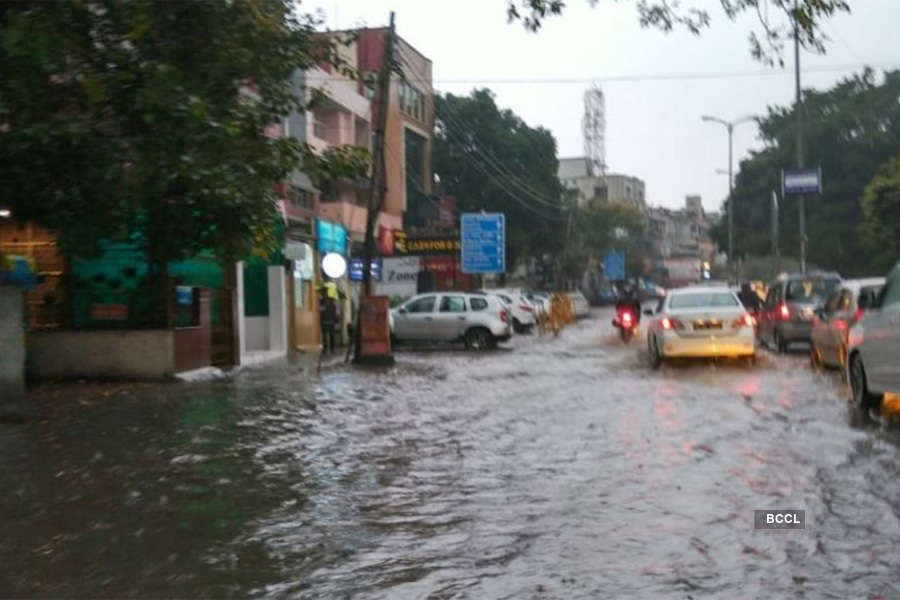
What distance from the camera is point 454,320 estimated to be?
27.9 meters

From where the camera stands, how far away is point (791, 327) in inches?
850

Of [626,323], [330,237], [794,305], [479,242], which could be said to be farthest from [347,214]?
[794,305]

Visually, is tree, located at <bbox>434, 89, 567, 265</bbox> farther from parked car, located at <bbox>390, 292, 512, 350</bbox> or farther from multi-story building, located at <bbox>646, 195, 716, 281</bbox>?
multi-story building, located at <bbox>646, 195, 716, 281</bbox>

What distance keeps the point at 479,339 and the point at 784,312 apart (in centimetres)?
875

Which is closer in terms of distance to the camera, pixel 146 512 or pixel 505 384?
pixel 146 512

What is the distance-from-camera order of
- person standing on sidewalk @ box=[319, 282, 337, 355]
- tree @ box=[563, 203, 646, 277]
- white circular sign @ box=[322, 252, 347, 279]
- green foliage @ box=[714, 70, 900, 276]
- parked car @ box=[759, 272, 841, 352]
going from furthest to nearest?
tree @ box=[563, 203, 646, 277] → green foliage @ box=[714, 70, 900, 276] → white circular sign @ box=[322, 252, 347, 279] → person standing on sidewalk @ box=[319, 282, 337, 355] → parked car @ box=[759, 272, 841, 352]

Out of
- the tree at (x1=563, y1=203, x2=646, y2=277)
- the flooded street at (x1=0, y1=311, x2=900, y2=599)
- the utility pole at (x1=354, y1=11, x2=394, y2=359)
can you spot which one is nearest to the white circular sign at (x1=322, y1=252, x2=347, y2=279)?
the utility pole at (x1=354, y1=11, x2=394, y2=359)

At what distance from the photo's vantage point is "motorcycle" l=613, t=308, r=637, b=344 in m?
28.6

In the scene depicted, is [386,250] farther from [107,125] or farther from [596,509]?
[596,509]

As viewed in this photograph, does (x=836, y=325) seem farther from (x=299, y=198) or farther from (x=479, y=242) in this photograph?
(x=479, y=242)

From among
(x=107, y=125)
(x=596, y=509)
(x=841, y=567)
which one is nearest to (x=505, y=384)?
(x=107, y=125)

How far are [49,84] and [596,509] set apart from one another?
8.75m

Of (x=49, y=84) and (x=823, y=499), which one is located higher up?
(x=49, y=84)

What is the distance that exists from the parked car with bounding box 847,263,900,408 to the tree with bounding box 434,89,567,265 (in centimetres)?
4540
